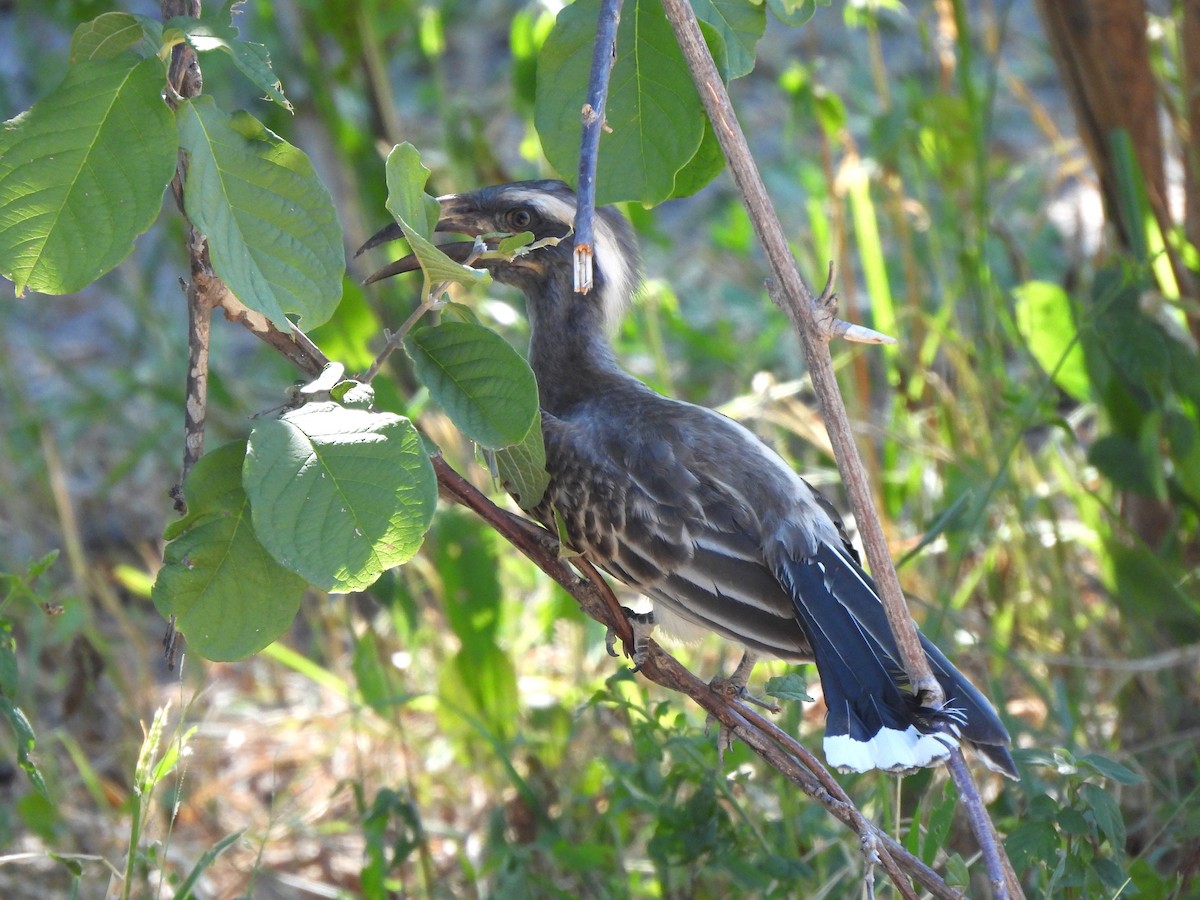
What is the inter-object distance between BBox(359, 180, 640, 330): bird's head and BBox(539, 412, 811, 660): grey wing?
1.27 feet

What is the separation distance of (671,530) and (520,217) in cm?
73

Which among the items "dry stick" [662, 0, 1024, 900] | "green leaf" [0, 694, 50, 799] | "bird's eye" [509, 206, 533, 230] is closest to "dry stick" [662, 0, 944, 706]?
"dry stick" [662, 0, 1024, 900]

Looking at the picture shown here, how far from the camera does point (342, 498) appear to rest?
138 cm

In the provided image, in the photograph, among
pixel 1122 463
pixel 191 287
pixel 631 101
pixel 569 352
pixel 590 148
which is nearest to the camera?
pixel 590 148

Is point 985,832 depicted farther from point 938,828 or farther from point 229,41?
point 229,41

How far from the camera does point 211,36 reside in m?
1.31

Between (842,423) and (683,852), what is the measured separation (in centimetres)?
104

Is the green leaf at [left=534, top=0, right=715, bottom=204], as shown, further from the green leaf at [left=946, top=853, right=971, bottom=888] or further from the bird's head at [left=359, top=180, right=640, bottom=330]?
the green leaf at [left=946, top=853, right=971, bottom=888]

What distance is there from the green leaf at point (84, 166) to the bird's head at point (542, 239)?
82 centimetres

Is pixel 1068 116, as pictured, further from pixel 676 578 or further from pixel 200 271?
pixel 200 271

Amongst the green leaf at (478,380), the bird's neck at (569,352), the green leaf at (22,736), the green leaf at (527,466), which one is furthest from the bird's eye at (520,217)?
the green leaf at (22,736)

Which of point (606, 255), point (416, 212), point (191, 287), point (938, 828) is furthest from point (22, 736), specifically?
point (606, 255)

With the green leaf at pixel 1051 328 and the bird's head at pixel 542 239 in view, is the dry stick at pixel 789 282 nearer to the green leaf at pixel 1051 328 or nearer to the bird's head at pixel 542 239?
the bird's head at pixel 542 239

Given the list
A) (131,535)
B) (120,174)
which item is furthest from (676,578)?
(131,535)
